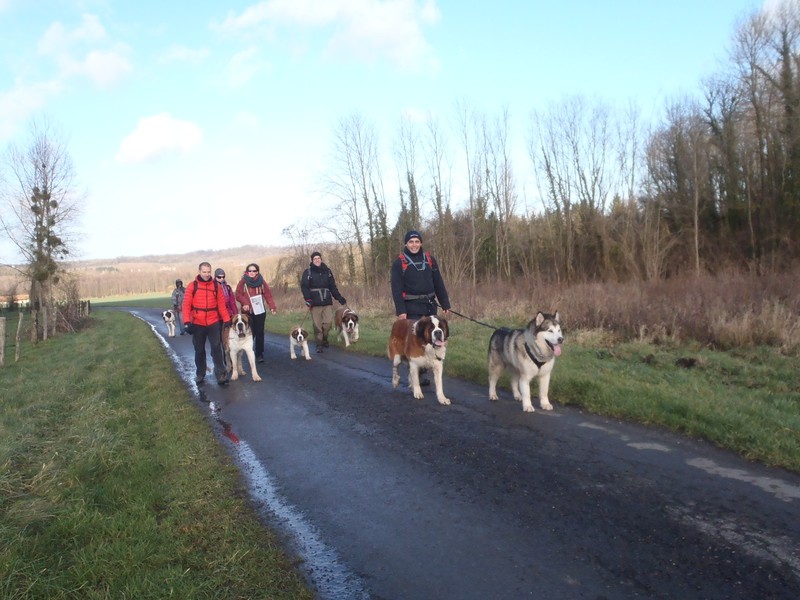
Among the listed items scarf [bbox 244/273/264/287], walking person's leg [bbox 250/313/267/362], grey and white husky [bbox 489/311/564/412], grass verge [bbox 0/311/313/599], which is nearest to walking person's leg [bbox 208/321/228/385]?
grass verge [bbox 0/311/313/599]

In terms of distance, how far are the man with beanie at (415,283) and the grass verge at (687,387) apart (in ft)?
5.16

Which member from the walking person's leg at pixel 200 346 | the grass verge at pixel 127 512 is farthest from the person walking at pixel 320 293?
the grass verge at pixel 127 512

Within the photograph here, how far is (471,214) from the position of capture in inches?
1276

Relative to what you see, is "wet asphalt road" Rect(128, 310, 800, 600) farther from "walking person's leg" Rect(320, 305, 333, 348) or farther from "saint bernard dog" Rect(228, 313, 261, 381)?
"walking person's leg" Rect(320, 305, 333, 348)

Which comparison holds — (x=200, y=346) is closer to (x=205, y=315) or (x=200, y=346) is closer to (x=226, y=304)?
(x=205, y=315)

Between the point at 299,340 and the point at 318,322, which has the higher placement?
the point at 318,322

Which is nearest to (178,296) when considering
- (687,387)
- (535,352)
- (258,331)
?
(258,331)

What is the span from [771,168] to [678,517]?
34.0 metres

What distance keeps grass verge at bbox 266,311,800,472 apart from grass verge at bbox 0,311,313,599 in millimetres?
4088

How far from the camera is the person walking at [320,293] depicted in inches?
528

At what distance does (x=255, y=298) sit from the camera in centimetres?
1261

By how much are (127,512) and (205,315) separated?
20.0 feet

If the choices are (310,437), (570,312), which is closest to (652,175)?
(570,312)

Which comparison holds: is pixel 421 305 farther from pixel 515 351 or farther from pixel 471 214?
pixel 471 214
